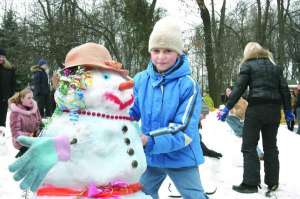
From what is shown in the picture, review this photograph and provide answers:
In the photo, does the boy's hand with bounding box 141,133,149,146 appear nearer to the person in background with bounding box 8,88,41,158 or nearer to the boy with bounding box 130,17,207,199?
the boy with bounding box 130,17,207,199

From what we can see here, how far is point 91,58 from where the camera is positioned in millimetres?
2893

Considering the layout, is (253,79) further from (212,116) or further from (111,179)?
(212,116)

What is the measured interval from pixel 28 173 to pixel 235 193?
367cm

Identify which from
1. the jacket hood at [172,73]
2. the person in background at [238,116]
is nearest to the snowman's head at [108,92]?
the jacket hood at [172,73]

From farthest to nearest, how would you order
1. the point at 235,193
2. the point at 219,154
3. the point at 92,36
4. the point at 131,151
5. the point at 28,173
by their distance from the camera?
the point at 92,36, the point at 219,154, the point at 235,193, the point at 131,151, the point at 28,173

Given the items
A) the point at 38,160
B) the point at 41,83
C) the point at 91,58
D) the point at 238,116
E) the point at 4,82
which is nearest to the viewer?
the point at 38,160

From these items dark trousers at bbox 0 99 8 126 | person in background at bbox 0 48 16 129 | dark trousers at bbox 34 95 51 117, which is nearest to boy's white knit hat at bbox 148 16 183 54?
person in background at bbox 0 48 16 129

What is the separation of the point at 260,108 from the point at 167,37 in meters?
2.73

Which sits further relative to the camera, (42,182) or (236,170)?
(236,170)

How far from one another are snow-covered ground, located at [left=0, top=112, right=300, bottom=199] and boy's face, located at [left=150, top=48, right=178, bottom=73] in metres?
2.45

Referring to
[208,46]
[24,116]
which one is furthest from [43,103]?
[208,46]

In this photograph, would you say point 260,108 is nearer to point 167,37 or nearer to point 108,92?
point 167,37

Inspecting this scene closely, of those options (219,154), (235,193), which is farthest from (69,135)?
(219,154)

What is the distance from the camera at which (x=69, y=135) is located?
2.73m
